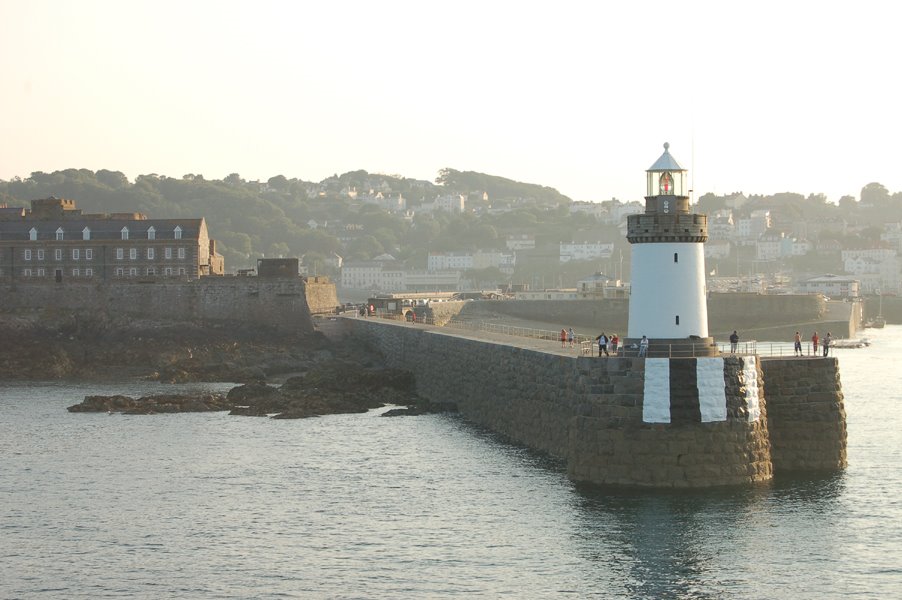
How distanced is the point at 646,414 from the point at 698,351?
2697 millimetres

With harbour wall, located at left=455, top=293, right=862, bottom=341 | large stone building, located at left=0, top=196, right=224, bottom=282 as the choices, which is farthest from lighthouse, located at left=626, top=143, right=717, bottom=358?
harbour wall, located at left=455, top=293, right=862, bottom=341

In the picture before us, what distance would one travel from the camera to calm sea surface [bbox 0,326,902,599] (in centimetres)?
2403

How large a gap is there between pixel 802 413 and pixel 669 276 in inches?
200

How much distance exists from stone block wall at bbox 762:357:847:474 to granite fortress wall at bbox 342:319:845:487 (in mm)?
25

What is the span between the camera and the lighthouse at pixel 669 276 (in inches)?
1247

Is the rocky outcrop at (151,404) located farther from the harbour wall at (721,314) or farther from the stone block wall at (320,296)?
the harbour wall at (721,314)

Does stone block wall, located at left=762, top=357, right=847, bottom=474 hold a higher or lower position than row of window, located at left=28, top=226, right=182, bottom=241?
lower

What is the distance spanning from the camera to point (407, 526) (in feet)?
93.0

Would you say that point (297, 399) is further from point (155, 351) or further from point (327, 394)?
point (155, 351)

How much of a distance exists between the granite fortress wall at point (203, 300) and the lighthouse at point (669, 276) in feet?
156

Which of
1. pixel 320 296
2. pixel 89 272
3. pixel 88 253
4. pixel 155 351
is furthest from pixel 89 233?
pixel 155 351

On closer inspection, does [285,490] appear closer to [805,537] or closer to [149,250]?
[805,537]

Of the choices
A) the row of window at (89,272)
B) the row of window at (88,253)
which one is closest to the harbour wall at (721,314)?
the row of window at (88,253)

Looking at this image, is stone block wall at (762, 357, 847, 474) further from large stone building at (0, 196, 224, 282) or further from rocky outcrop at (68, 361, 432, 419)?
large stone building at (0, 196, 224, 282)
